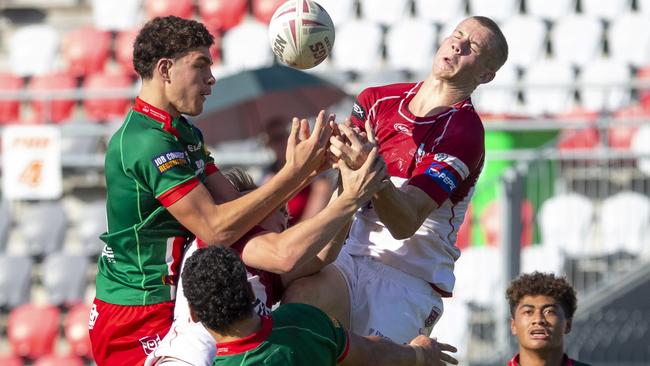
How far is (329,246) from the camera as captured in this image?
513 centimetres

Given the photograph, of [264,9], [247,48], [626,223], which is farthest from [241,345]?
[264,9]

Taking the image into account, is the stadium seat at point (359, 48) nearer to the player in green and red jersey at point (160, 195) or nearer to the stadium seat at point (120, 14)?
the stadium seat at point (120, 14)

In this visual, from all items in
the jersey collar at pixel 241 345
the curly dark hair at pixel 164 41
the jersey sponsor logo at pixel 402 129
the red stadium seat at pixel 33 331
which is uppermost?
the curly dark hair at pixel 164 41

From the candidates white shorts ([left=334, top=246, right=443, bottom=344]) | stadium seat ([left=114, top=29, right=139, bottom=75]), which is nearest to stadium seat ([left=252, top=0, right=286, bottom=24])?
stadium seat ([left=114, top=29, right=139, bottom=75])

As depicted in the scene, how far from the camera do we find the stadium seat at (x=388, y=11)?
574 inches

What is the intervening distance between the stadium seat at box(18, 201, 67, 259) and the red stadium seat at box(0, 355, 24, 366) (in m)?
1.11

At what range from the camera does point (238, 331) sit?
14.6 feet

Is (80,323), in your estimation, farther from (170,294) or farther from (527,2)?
(170,294)

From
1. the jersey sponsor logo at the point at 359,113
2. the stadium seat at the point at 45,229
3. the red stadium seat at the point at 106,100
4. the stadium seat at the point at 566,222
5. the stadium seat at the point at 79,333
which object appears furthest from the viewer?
the red stadium seat at the point at 106,100

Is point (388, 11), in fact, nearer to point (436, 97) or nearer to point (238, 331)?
point (436, 97)

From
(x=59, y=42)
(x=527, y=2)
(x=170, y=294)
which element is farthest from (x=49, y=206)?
(x=170, y=294)

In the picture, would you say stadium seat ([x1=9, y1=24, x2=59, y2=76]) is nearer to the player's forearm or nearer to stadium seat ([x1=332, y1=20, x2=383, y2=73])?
stadium seat ([x1=332, y1=20, x2=383, y2=73])

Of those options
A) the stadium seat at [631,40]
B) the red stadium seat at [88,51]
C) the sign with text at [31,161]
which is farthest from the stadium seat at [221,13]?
the stadium seat at [631,40]

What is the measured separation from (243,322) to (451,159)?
134 cm
